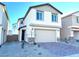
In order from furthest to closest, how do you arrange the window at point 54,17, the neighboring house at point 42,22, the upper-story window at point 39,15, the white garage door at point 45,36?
the window at point 54,17, the upper-story window at point 39,15, the neighboring house at point 42,22, the white garage door at point 45,36

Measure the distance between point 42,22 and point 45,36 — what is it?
2.13 metres

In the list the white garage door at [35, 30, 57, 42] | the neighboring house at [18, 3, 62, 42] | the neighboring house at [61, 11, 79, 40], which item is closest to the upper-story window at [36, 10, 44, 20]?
the neighboring house at [18, 3, 62, 42]

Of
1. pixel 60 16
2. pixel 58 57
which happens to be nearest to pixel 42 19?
pixel 60 16

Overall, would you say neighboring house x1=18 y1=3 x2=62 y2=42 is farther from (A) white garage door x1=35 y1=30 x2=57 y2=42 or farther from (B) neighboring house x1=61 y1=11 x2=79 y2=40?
(B) neighboring house x1=61 y1=11 x2=79 y2=40

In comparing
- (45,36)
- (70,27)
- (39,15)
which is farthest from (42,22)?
(70,27)

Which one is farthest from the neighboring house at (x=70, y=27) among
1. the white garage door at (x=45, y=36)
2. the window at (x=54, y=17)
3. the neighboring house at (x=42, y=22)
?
the window at (x=54, y=17)

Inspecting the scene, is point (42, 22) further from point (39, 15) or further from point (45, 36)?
point (45, 36)

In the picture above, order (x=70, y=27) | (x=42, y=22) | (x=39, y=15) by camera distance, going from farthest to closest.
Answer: (x=39, y=15)
(x=42, y=22)
(x=70, y=27)

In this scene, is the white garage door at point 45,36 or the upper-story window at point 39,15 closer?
the white garage door at point 45,36

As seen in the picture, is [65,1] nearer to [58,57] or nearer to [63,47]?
[63,47]

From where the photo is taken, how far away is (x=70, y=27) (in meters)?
9.88

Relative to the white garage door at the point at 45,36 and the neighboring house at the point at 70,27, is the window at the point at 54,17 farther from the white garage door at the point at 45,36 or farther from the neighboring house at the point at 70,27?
the white garage door at the point at 45,36

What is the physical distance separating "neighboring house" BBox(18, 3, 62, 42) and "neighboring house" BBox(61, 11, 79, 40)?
0.55m

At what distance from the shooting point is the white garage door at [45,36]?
983 cm
